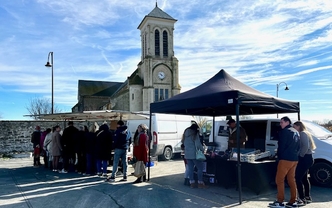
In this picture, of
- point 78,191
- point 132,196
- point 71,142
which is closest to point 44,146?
point 71,142

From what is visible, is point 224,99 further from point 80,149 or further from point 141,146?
point 80,149

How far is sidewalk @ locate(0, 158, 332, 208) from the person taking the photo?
595 centimetres

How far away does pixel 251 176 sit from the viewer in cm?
666

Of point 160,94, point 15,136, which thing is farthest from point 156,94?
point 15,136

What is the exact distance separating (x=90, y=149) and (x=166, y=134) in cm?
475

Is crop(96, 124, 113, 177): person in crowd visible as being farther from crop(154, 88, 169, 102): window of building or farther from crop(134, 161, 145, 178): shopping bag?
crop(154, 88, 169, 102): window of building

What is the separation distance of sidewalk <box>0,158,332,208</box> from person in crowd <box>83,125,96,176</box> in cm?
67

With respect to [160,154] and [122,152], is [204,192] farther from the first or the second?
[160,154]

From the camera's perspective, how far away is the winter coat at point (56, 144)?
1020 centimetres

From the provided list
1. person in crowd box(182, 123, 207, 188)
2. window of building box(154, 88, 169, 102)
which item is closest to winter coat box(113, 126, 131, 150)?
person in crowd box(182, 123, 207, 188)

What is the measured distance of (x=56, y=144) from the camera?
10188 millimetres

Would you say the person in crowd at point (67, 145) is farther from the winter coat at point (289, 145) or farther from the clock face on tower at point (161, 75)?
the clock face on tower at point (161, 75)

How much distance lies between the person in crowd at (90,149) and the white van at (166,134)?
11.4ft

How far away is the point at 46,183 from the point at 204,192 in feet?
15.2
